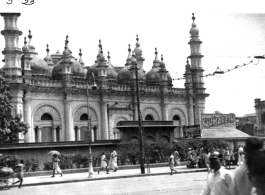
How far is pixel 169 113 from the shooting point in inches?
2083

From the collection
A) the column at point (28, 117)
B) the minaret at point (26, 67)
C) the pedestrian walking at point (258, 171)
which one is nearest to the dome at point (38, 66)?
the minaret at point (26, 67)

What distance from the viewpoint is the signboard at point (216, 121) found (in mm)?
30359

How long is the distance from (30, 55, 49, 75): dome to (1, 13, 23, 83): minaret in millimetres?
5461

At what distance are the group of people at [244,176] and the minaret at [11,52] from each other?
113 ft

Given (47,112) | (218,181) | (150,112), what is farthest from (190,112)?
(218,181)

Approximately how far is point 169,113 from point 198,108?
12.0 ft

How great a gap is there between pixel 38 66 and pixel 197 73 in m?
18.3

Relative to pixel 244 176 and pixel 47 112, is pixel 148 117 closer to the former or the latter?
pixel 47 112

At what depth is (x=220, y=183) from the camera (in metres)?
5.92

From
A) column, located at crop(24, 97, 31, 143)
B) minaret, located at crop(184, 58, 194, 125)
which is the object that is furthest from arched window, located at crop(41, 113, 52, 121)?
minaret, located at crop(184, 58, 194, 125)

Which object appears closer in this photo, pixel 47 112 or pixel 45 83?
pixel 45 83

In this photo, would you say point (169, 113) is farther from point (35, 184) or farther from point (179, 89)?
point (35, 184)

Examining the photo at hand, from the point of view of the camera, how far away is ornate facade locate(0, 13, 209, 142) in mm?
39438

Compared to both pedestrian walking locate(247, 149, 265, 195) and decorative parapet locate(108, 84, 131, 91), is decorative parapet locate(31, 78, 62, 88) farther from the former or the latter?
pedestrian walking locate(247, 149, 265, 195)
